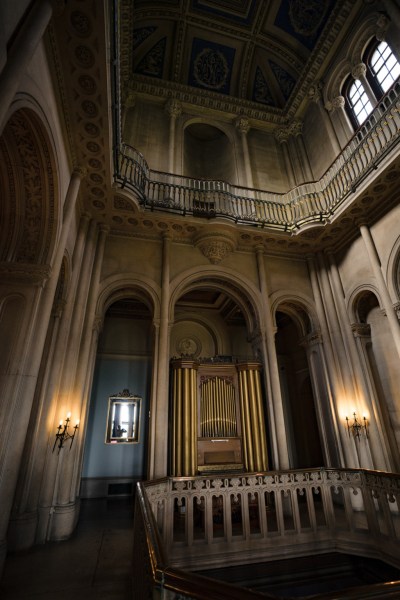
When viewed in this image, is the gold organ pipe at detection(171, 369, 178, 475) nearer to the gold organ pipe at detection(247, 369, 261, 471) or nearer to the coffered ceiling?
the gold organ pipe at detection(247, 369, 261, 471)

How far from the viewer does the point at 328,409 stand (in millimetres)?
8625

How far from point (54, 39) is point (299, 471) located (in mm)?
8834

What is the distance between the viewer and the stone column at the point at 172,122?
35.6 feet

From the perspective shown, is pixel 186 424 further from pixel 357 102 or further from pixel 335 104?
pixel 335 104

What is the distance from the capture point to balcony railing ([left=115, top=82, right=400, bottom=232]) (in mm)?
7618

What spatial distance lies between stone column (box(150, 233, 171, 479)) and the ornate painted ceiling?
8591 millimetres

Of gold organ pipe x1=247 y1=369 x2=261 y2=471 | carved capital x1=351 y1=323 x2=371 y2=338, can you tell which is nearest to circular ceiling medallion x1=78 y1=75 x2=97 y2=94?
gold organ pipe x1=247 y1=369 x2=261 y2=471

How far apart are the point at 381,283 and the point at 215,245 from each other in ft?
14.7

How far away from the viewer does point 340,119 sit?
1049cm

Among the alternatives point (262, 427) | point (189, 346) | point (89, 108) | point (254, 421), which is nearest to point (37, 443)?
point (254, 421)

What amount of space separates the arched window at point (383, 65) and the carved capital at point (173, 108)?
6.62m

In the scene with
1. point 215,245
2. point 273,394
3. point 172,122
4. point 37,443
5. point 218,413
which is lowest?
point 37,443

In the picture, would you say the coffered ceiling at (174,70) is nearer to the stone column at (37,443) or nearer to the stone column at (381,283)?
the stone column at (381,283)

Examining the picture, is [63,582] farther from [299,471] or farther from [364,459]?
[364,459]
